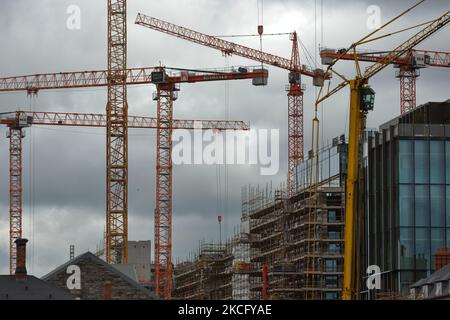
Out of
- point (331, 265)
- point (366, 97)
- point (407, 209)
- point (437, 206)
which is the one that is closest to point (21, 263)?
point (366, 97)

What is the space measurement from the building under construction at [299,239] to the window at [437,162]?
1057 centimetres

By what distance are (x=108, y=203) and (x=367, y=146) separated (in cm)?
4320

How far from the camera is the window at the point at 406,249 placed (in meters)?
120

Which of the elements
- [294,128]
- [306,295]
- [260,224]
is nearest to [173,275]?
[294,128]

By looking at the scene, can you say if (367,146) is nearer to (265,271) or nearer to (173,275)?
(265,271)

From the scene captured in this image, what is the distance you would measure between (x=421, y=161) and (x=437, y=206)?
12.4 feet

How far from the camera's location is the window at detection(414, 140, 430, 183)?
399ft

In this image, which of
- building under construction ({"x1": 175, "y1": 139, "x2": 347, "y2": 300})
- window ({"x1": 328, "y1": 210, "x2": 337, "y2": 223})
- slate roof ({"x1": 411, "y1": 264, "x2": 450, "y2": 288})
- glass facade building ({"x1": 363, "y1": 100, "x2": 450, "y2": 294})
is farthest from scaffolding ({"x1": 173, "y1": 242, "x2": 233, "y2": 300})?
slate roof ({"x1": 411, "y1": 264, "x2": 450, "y2": 288})

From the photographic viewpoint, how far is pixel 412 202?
398ft

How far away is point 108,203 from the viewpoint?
6491 inches

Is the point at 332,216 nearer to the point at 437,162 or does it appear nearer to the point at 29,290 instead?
the point at 437,162

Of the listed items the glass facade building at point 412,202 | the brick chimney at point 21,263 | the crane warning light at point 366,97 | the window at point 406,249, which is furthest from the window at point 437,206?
the brick chimney at point 21,263

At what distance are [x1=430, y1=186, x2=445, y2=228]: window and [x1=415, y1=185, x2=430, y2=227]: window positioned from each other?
1.10 feet
